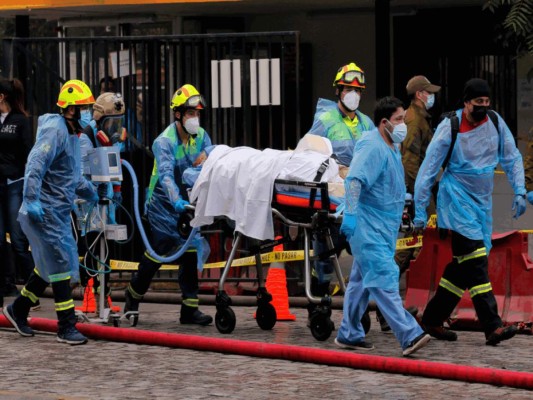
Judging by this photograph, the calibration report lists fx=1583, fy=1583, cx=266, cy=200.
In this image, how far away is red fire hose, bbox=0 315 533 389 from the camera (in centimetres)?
998

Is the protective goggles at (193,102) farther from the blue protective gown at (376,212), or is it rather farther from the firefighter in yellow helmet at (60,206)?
the blue protective gown at (376,212)

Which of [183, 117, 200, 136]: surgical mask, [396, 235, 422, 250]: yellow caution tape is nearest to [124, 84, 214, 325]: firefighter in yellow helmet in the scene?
[183, 117, 200, 136]: surgical mask

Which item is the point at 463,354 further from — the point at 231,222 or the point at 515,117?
the point at 515,117

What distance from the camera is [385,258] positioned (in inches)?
439

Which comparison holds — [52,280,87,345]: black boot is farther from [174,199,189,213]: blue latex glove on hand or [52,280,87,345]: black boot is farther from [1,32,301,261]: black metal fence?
[1,32,301,261]: black metal fence

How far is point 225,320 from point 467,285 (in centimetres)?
194

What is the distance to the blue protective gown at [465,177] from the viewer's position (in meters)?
11.8

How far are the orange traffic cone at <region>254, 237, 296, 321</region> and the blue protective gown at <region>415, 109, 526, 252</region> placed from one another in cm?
203

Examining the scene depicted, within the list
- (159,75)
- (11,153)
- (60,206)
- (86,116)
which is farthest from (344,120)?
(11,153)

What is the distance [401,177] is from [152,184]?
251cm

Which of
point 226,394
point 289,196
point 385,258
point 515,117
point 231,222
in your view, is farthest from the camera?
point 515,117

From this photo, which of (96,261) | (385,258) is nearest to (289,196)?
(385,258)

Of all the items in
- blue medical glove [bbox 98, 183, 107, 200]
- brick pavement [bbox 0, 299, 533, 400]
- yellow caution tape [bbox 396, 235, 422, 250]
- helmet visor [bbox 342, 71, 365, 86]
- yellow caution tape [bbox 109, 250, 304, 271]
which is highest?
helmet visor [bbox 342, 71, 365, 86]

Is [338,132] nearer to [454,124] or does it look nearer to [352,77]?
[352,77]
